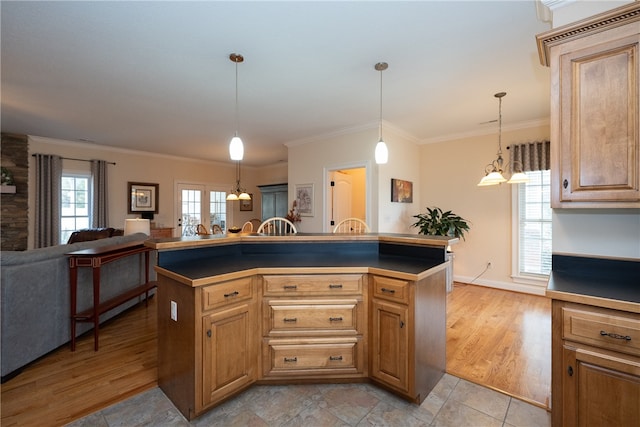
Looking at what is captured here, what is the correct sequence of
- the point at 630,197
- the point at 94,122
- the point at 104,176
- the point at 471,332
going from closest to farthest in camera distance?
1. the point at 630,197
2. the point at 471,332
3. the point at 94,122
4. the point at 104,176

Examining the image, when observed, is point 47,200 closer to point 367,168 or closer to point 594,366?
point 367,168

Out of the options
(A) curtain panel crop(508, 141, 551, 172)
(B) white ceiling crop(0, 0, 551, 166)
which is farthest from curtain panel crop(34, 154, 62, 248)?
(A) curtain panel crop(508, 141, 551, 172)

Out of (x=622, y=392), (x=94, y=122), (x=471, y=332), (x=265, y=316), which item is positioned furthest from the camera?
(x=94, y=122)

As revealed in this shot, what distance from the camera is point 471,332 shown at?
2969mm

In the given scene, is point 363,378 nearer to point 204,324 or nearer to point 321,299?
point 321,299

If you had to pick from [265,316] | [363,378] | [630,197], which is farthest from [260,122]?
[630,197]

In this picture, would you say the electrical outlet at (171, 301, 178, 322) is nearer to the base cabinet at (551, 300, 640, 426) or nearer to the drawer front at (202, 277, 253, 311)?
the drawer front at (202, 277, 253, 311)

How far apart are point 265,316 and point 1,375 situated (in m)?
2.00

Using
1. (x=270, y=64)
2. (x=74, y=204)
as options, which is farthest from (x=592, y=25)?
(x=74, y=204)

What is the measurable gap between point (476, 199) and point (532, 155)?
40.0 inches

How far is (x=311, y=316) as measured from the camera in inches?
77.9

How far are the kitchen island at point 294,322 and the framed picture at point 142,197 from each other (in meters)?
5.17

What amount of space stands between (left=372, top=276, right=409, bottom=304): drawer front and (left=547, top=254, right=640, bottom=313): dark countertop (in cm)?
73

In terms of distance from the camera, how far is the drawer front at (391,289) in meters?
1.80
